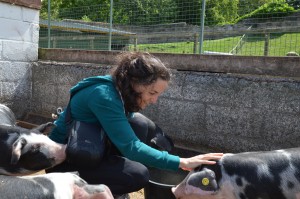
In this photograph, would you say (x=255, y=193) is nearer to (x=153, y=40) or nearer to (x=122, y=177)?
(x=122, y=177)

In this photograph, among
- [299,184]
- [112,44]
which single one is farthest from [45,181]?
[112,44]

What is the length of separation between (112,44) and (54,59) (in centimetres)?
131

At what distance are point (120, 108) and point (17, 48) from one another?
3.54 m

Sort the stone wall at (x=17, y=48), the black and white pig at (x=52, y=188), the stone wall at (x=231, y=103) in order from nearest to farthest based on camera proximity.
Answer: the black and white pig at (x=52, y=188) < the stone wall at (x=231, y=103) < the stone wall at (x=17, y=48)

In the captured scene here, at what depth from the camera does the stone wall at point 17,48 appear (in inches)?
221

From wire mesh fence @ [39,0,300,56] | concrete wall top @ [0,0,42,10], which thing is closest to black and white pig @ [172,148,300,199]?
wire mesh fence @ [39,0,300,56]

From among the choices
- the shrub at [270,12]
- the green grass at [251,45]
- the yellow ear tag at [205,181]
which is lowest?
the yellow ear tag at [205,181]

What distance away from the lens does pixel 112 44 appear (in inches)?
273

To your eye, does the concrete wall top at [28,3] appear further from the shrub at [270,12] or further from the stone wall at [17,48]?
the shrub at [270,12]

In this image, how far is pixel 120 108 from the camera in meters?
2.75

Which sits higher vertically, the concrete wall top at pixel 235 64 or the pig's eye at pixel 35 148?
the concrete wall top at pixel 235 64

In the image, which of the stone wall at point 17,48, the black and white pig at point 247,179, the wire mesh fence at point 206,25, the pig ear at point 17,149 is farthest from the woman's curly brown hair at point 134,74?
the stone wall at point 17,48

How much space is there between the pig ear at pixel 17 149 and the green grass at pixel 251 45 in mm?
2955

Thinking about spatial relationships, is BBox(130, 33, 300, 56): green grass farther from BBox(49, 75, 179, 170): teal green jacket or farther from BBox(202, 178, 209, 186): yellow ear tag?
BBox(202, 178, 209, 186): yellow ear tag
